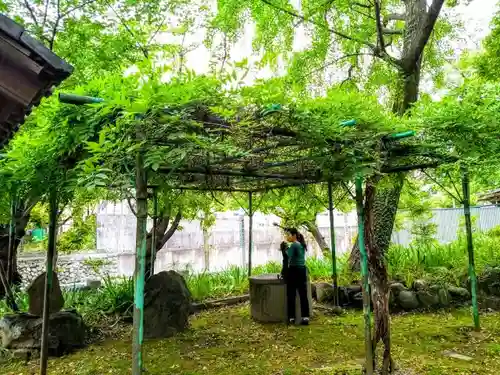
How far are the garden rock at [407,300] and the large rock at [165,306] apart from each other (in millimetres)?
3702

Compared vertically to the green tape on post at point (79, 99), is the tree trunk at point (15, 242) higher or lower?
lower

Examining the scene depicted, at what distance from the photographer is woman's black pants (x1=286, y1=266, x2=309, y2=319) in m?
6.48

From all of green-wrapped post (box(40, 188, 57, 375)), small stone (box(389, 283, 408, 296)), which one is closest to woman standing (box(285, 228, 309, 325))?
small stone (box(389, 283, 408, 296))

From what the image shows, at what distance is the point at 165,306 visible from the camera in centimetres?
606

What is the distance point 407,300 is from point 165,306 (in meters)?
4.16

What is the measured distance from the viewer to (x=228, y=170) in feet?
17.2

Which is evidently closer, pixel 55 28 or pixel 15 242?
pixel 55 28

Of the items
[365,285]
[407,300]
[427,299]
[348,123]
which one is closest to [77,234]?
[407,300]

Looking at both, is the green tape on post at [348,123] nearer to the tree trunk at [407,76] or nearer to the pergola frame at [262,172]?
the pergola frame at [262,172]

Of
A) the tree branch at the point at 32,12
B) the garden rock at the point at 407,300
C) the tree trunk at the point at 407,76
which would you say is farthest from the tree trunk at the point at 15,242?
the garden rock at the point at 407,300

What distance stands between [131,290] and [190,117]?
497cm

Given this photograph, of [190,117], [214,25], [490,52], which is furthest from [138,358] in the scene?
[490,52]

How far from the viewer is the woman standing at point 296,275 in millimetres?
6457

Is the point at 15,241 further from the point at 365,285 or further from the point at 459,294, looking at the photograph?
the point at 459,294
